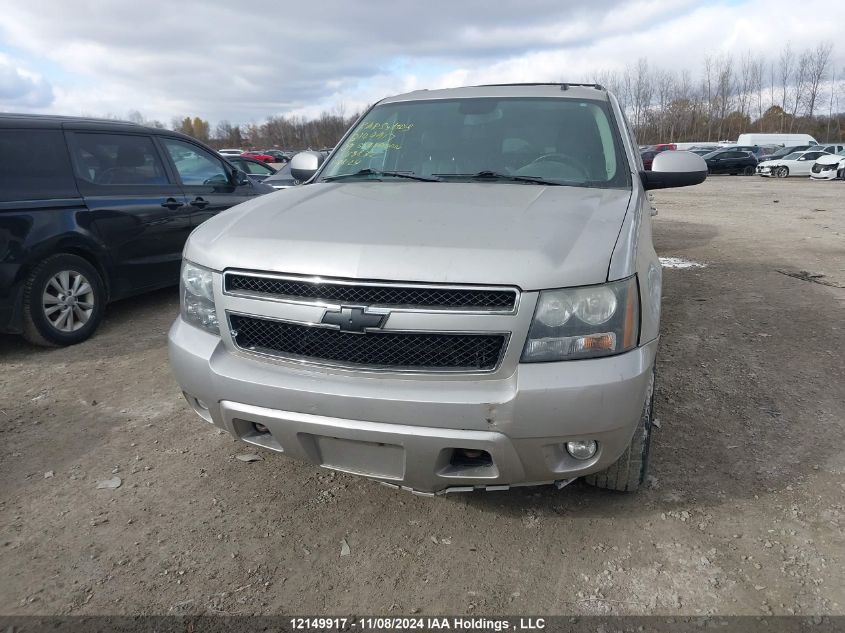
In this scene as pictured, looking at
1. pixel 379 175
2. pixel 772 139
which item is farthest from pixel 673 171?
pixel 772 139

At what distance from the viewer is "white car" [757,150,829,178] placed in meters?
27.4

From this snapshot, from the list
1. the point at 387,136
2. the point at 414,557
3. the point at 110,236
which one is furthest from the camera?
the point at 110,236

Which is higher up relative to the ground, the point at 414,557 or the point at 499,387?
the point at 499,387

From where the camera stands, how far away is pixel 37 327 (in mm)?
4445

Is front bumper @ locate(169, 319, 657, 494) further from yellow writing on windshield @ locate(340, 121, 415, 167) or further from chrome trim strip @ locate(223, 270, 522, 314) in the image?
yellow writing on windshield @ locate(340, 121, 415, 167)

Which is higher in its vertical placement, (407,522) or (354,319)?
(354,319)

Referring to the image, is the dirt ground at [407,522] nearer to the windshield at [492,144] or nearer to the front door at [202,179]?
the windshield at [492,144]

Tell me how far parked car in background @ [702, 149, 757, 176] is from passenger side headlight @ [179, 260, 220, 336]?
33.3 metres

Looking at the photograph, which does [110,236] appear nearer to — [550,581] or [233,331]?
[233,331]

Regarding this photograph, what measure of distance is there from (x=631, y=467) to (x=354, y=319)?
4.48 ft

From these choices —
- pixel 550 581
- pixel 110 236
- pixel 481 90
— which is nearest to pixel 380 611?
pixel 550 581

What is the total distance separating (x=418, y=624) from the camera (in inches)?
79.7

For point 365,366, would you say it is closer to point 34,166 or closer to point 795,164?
point 34,166

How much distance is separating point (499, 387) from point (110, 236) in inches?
167
